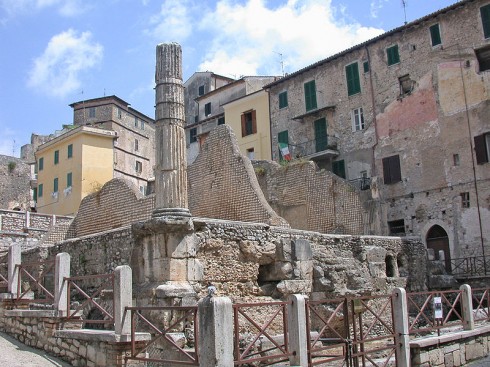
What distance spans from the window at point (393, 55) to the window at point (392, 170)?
14.3 feet

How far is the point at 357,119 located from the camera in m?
27.0

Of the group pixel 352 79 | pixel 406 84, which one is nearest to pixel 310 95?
pixel 352 79

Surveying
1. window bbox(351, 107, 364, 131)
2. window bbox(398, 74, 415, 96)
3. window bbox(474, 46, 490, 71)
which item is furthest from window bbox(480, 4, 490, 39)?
window bbox(351, 107, 364, 131)

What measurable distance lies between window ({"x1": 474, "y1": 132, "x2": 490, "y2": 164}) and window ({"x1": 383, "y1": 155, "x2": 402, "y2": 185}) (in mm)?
3607

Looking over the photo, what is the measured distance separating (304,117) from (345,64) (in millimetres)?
3417

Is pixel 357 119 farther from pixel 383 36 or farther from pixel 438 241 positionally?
pixel 438 241

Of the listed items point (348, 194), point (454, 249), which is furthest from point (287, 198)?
point (454, 249)

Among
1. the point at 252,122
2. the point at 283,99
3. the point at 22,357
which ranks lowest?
the point at 22,357

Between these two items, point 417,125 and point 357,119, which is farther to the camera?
point 357,119

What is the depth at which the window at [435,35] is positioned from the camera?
24.0 meters

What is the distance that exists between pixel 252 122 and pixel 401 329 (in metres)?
23.3

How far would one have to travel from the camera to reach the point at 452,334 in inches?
452

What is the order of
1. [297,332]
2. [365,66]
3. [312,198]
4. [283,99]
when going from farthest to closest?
[283,99], [365,66], [312,198], [297,332]

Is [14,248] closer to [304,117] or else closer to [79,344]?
[79,344]
